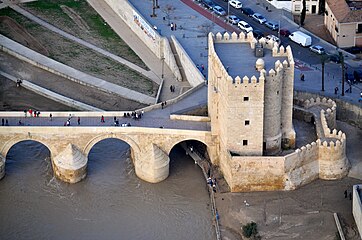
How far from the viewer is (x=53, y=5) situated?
142m

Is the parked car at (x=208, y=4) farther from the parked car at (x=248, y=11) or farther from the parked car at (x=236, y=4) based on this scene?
the parked car at (x=248, y=11)

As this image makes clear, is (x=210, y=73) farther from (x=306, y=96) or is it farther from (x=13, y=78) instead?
(x=13, y=78)

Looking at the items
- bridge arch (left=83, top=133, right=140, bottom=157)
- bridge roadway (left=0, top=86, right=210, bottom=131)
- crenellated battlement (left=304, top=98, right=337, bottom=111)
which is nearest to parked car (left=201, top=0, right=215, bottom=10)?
crenellated battlement (left=304, top=98, right=337, bottom=111)

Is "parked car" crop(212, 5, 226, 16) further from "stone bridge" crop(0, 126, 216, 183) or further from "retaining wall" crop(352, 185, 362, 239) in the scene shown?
"retaining wall" crop(352, 185, 362, 239)

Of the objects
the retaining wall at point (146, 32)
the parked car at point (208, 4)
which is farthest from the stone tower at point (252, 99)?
the parked car at point (208, 4)

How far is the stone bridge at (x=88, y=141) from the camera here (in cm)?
9712

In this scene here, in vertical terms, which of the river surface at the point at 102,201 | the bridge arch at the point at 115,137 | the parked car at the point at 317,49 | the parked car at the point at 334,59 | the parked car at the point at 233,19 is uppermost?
the parked car at the point at 233,19

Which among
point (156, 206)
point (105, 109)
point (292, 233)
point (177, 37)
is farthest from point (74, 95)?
point (292, 233)

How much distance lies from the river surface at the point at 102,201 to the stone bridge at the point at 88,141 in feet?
4.44

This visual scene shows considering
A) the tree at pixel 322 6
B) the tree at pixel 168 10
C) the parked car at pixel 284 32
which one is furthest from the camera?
the tree at pixel 168 10

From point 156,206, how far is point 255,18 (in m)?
42.4

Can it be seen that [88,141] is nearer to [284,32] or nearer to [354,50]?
[284,32]

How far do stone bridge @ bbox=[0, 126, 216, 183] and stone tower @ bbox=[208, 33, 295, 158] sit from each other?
4361mm

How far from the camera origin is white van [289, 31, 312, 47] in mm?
121438
